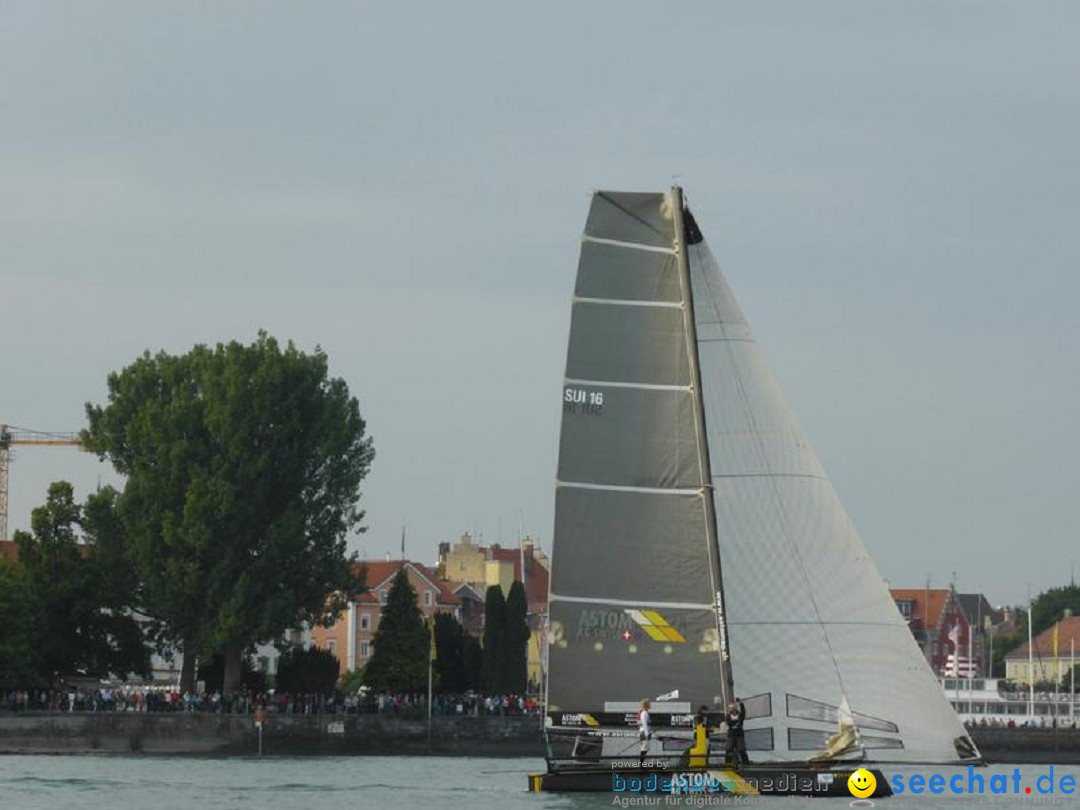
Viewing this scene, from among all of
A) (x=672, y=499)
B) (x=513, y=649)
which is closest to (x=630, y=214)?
(x=672, y=499)

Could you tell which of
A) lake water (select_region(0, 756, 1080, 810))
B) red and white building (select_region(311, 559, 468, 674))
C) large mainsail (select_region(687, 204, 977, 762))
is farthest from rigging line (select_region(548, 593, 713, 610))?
red and white building (select_region(311, 559, 468, 674))

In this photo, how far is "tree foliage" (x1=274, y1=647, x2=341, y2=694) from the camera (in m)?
85.3

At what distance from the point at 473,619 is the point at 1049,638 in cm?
5098

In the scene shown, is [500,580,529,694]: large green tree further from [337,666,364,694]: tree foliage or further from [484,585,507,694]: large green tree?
[337,666,364,694]: tree foliage

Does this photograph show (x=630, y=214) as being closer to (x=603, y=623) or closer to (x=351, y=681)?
(x=603, y=623)

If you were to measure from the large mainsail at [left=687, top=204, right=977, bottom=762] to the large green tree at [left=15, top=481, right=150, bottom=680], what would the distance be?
1912 inches

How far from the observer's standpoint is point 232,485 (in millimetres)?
77938

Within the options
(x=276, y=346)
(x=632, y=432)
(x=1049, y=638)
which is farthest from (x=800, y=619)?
(x=1049, y=638)

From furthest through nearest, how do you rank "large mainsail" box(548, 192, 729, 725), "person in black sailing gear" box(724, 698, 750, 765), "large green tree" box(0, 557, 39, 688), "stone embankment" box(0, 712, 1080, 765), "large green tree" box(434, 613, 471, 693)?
"large green tree" box(434, 613, 471, 693) < "large green tree" box(0, 557, 39, 688) < "stone embankment" box(0, 712, 1080, 765) < "large mainsail" box(548, 192, 729, 725) < "person in black sailing gear" box(724, 698, 750, 765)

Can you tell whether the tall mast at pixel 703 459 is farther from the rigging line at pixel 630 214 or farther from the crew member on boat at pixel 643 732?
the crew member on boat at pixel 643 732

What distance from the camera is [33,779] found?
54250 mm

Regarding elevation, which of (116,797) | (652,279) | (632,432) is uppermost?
(652,279)

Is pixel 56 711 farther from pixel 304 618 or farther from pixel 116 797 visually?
pixel 116 797

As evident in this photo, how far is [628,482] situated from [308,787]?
17.5 meters
